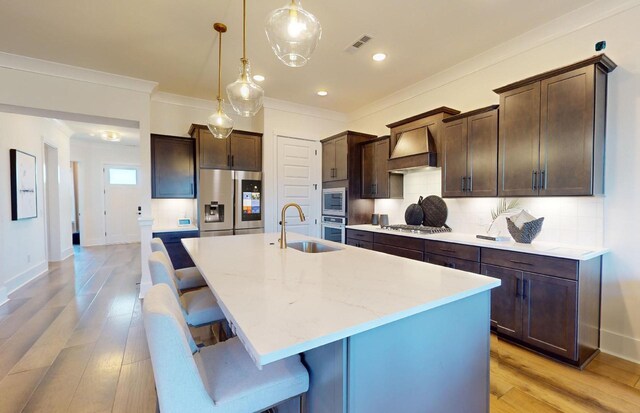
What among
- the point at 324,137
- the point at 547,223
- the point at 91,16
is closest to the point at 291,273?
the point at 547,223

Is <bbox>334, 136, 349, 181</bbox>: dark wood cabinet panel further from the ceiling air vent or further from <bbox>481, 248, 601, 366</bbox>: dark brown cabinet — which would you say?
<bbox>481, 248, 601, 366</bbox>: dark brown cabinet

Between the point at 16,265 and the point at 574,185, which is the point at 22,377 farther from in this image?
the point at 574,185

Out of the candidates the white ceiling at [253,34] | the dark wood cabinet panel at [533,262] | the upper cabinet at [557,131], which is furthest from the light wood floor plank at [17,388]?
the upper cabinet at [557,131]

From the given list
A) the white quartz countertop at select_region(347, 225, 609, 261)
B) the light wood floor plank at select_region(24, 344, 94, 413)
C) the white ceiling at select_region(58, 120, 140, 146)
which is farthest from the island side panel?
the white ceiling at select_region(58, 120, 140, 146)

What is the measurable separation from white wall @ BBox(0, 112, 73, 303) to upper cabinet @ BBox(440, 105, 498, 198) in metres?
5.66

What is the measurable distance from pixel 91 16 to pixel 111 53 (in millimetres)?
671

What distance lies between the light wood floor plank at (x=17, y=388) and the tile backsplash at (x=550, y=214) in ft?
13.6

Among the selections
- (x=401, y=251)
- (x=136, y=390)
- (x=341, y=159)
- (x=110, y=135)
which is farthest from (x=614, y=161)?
(x=110, y=135)

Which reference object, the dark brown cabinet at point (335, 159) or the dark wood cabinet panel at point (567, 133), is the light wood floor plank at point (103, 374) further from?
the dark wood cabinet panel at point (567, 133)

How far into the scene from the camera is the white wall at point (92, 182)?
741cm

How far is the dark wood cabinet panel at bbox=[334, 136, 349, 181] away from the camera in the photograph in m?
4.50

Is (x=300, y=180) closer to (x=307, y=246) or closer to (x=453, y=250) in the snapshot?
(x=307, y=246)

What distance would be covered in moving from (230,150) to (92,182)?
5.76 m

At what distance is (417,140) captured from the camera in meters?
3.59
